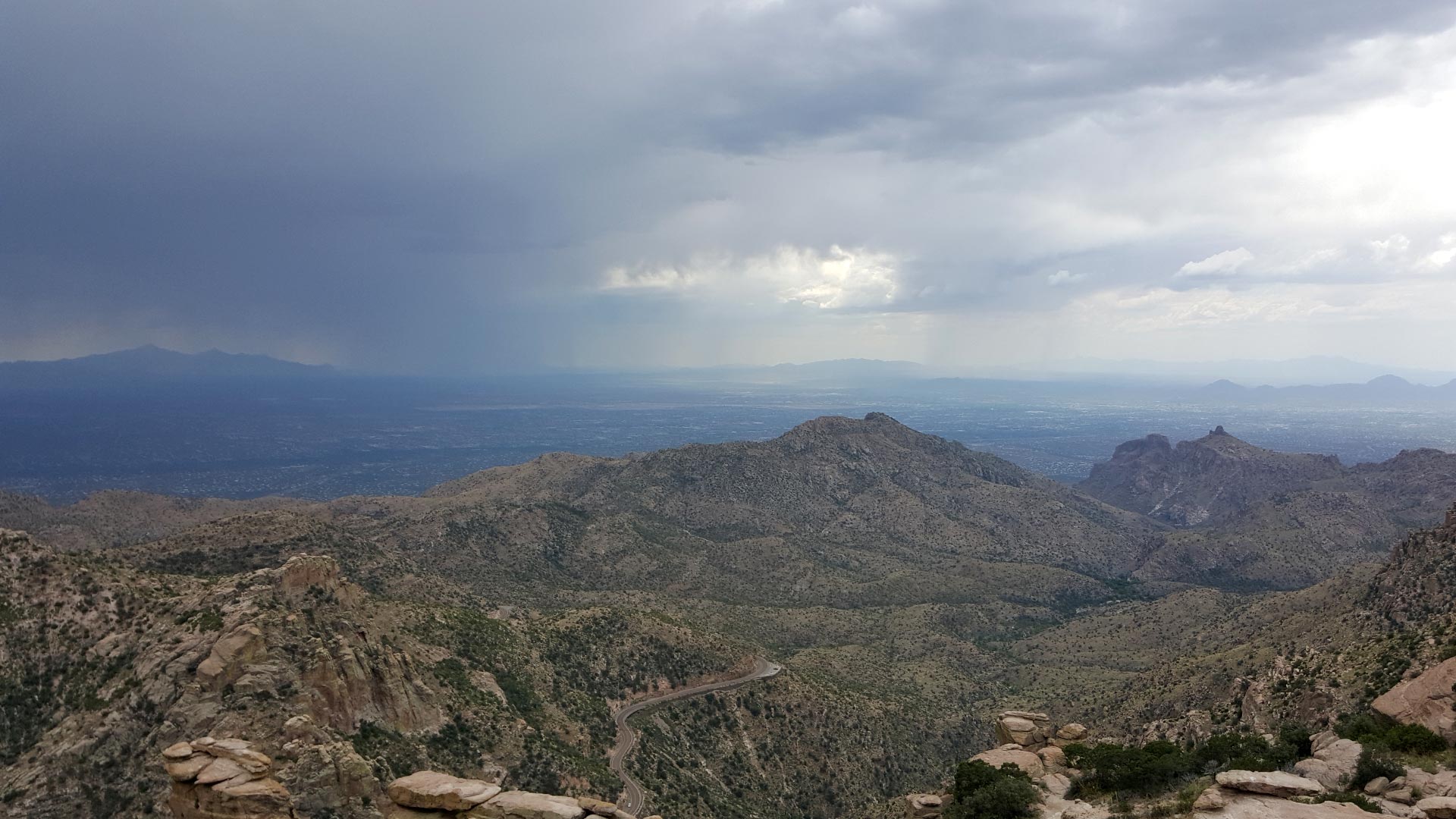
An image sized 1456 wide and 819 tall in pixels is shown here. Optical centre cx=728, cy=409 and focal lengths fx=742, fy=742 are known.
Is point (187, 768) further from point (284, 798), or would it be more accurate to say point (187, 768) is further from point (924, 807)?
point (924, 807)

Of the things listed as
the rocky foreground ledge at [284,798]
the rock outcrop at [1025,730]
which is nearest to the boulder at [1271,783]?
the rock outcrop at [1025,730]

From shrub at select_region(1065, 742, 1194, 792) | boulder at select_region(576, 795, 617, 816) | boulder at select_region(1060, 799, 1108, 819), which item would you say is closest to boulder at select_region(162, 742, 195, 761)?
boulder at select_region(576, 795, 617, 816)

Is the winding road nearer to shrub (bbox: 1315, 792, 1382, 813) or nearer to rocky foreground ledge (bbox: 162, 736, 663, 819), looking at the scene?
rocky foreground ledge (bbox: 162, 736, 663, 819)

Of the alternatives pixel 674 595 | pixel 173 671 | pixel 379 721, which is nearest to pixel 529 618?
pixel 379 721

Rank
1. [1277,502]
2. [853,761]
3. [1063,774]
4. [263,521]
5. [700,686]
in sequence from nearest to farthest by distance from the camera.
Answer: [1063,774] → [853,761] → [700,686] → [263,521] → [1277,502]

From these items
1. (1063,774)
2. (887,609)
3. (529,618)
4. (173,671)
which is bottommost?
(887,609)

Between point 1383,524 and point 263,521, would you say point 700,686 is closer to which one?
point 263,521
